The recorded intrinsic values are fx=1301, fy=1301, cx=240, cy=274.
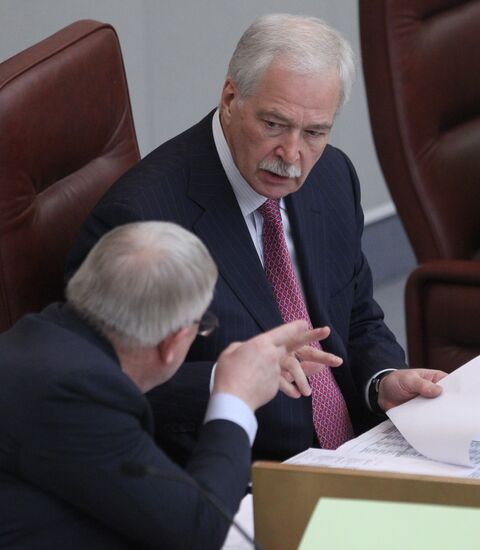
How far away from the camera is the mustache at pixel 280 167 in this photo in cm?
243

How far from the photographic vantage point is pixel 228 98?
247 centimetres

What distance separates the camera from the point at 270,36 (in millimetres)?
2385

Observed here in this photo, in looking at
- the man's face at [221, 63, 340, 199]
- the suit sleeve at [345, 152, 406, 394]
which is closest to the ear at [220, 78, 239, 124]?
the man's face at [221, 63, 340, 199]

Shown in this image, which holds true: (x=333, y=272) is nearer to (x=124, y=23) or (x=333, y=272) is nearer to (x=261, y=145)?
(x=261, y=145)

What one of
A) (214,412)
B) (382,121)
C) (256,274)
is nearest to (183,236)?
(214,412)

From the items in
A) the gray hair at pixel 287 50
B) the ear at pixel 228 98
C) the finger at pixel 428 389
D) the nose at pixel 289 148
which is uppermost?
the gray hair at pixel 287 50

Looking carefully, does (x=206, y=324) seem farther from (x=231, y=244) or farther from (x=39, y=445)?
(x=231, y=244)

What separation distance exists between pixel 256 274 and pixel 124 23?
2.03 metres

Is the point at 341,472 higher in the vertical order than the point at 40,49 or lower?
lower

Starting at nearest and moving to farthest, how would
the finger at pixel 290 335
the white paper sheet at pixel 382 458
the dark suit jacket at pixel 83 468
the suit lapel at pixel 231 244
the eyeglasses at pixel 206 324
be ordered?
the dark suit jacket at pixel 83 468
the eyeglasses at pixel 206 324
the finger at pixel 290 335
the white paper sheet at pixel 382 458
the suit lapel at pixel 231 244

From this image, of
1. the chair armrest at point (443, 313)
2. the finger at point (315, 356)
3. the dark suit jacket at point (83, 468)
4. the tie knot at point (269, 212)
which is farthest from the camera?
the chair armrest at point (443, 313)

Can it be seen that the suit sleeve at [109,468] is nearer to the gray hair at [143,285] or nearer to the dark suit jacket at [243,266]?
the gray hair at [143,285]

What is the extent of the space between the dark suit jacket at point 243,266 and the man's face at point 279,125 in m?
0.07

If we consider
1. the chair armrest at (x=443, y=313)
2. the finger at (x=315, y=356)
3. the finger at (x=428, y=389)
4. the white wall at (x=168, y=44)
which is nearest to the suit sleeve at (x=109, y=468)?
the finger at (x=315, y=356)
